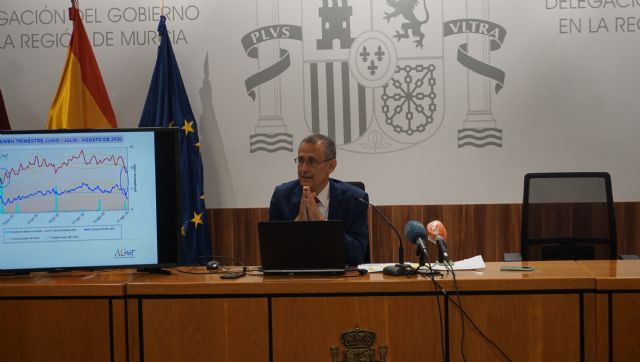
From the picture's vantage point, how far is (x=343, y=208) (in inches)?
128

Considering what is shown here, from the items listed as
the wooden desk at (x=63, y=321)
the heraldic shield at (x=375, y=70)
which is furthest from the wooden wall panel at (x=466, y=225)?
the wooden desk at (x=63, y=321)

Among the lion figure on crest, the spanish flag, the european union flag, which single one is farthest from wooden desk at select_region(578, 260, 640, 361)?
the spanish flag

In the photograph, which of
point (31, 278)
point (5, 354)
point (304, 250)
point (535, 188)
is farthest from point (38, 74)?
point (535, 188)

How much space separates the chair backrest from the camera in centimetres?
378

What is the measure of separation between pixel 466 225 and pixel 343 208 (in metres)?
1.61

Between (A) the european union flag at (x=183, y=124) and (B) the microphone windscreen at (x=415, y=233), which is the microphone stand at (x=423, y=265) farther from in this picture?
(A) the european union flag at (x=183, y=124)

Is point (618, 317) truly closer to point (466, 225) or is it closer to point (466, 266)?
point (466, 266)

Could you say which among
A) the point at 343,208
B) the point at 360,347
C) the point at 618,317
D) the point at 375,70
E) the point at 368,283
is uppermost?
the point at 375,70

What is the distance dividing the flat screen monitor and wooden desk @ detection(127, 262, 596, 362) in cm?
33

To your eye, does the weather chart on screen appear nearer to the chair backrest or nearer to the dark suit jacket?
the dark suit jacket

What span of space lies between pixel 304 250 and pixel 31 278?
1.20m

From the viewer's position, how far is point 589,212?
3801mm

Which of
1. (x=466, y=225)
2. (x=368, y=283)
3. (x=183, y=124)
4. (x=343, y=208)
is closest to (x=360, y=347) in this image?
(x=368, y=283)

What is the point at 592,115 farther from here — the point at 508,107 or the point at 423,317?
the point at 423,317
